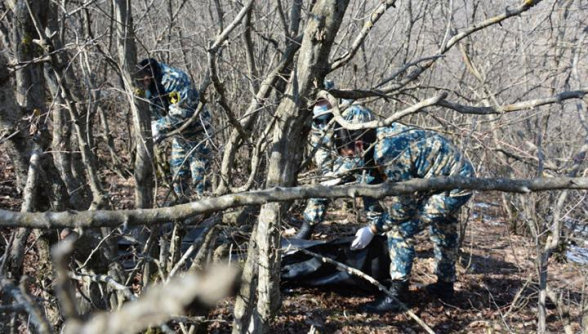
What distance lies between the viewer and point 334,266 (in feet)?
12.5

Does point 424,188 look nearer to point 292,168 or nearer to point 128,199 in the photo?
point 292,168

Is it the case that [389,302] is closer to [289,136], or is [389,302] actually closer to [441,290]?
[441,290]

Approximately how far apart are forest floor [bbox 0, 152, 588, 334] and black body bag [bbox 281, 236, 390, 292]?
4.6 inches

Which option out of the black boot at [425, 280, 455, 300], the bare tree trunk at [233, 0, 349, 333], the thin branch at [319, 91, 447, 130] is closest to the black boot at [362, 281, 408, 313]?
the black boot at [425, 280, 455, 300]

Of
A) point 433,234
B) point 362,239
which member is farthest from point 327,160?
point 433,234

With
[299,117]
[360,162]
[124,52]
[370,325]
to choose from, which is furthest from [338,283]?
[124,52]

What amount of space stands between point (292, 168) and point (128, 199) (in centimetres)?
357

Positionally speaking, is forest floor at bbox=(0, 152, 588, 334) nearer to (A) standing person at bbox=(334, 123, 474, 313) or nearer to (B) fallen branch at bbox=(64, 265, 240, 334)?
(A) standing person at bbox=(334, 123, 474, 313)

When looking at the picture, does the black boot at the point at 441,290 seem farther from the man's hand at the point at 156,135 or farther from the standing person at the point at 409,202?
the man's hand at the point at 156,135

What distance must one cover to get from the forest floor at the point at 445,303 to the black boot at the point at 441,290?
6cm

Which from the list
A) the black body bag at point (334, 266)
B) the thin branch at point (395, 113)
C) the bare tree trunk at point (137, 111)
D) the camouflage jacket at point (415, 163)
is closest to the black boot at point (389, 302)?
the black body bag at point (334, 266)

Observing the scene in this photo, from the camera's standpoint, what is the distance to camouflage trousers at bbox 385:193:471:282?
3.65m

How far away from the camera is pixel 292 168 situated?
2.26m

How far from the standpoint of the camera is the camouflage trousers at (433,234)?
12.0ft
